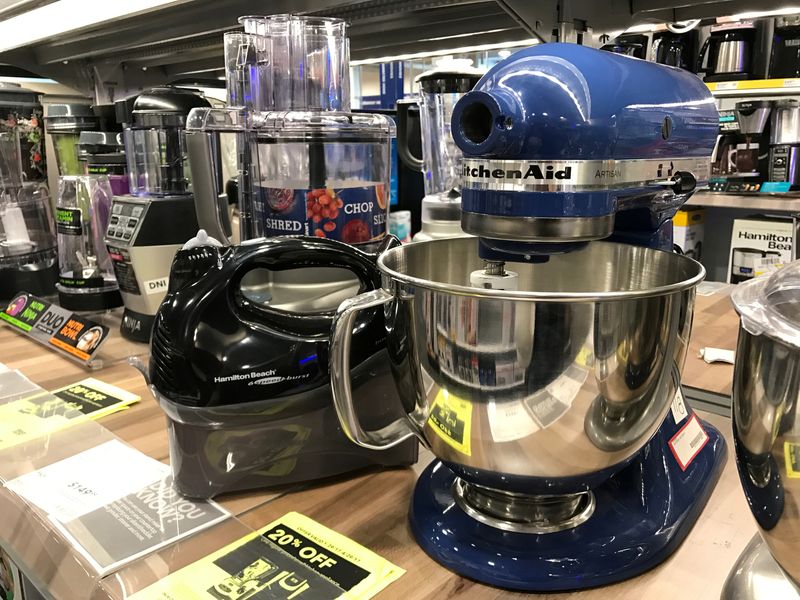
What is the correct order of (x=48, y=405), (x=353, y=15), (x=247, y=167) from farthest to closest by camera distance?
(x=353, y=15) → (x=247, y=167) → (x=48, y=405)

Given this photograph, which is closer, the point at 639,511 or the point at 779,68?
the point at 639,511

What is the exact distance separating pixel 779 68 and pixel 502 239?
202cm

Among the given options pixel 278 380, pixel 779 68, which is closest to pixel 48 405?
pixel 278 380

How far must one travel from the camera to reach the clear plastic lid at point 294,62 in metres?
0.97

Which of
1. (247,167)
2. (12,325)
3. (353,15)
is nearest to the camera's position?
(247,167)

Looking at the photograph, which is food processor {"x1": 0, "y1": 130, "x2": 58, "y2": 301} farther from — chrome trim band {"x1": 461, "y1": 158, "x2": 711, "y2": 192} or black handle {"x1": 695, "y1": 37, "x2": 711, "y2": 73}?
black handle {"x1": 695, "y1": 37, "x2": 711, "y2": 73}

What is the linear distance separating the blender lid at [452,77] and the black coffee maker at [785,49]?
1376mm

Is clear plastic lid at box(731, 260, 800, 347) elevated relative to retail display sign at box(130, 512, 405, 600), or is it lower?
elevated

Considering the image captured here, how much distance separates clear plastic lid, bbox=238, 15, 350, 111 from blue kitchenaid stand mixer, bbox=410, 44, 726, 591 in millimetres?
609

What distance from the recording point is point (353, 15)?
1.30 m

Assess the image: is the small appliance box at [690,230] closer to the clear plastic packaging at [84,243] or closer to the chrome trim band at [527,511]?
the clear plastic packaging at [84,243]

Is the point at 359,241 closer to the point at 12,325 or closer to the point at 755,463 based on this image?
the point at 755,463

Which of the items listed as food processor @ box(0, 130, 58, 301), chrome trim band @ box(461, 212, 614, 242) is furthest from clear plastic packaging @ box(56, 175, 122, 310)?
chrome trim band @ box(461, 212, 614, 242)

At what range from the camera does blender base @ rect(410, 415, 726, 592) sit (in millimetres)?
473
